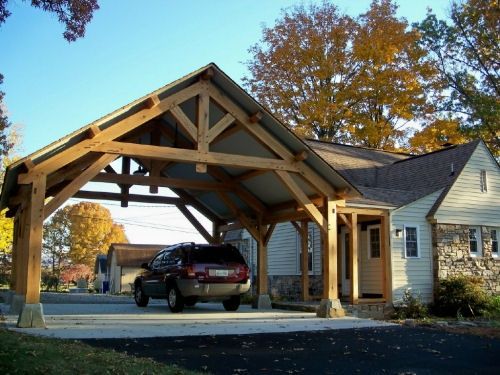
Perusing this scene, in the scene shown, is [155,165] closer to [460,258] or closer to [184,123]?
[184,123]

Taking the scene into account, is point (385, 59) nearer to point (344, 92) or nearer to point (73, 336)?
point (344, 92)

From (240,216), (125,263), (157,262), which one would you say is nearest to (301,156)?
(240,216)

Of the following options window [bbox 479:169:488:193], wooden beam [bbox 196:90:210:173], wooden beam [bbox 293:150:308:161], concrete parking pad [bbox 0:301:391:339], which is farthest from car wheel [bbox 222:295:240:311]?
window [bbox 479:169:488:193]

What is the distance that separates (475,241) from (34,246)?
14763 mm

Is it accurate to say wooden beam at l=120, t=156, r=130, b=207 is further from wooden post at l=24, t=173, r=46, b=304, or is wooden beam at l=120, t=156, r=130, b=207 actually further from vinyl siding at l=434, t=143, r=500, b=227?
vinyl siding at l=434, t=143, r=500, b=227

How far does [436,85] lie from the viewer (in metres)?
28.2

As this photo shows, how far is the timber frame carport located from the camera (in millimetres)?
10727

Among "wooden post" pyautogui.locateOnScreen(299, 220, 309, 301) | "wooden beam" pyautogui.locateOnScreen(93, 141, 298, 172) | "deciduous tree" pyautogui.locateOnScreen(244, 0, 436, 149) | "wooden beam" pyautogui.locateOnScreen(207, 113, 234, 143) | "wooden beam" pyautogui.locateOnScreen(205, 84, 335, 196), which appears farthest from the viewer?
"deciduous tree" pyautogui.locateOnScreen(244, 0, 436, 149)

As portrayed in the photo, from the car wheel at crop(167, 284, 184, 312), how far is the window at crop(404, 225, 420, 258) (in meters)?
7.76

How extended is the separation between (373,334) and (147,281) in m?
7.19

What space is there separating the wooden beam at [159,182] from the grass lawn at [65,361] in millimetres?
7082

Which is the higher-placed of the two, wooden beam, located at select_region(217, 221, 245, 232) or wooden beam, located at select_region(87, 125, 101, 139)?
wooden beam, located at select_region(87, 125, 101, 139)

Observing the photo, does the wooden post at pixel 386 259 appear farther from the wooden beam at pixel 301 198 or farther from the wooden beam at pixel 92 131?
the wooden beam at pixel 92 131

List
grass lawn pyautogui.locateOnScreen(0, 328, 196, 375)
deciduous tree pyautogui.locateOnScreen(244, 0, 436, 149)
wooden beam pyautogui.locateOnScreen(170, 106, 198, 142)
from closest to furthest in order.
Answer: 1. grass lawn pyautogui.locateOnScreen(0, 328, 196, 375)
2. wooden beam pyautogui.locateOnScreen(170, 106, 198, 142)
3. deciduous tree pyautogui.locateOnScreen(244, 0, 436, 149)
